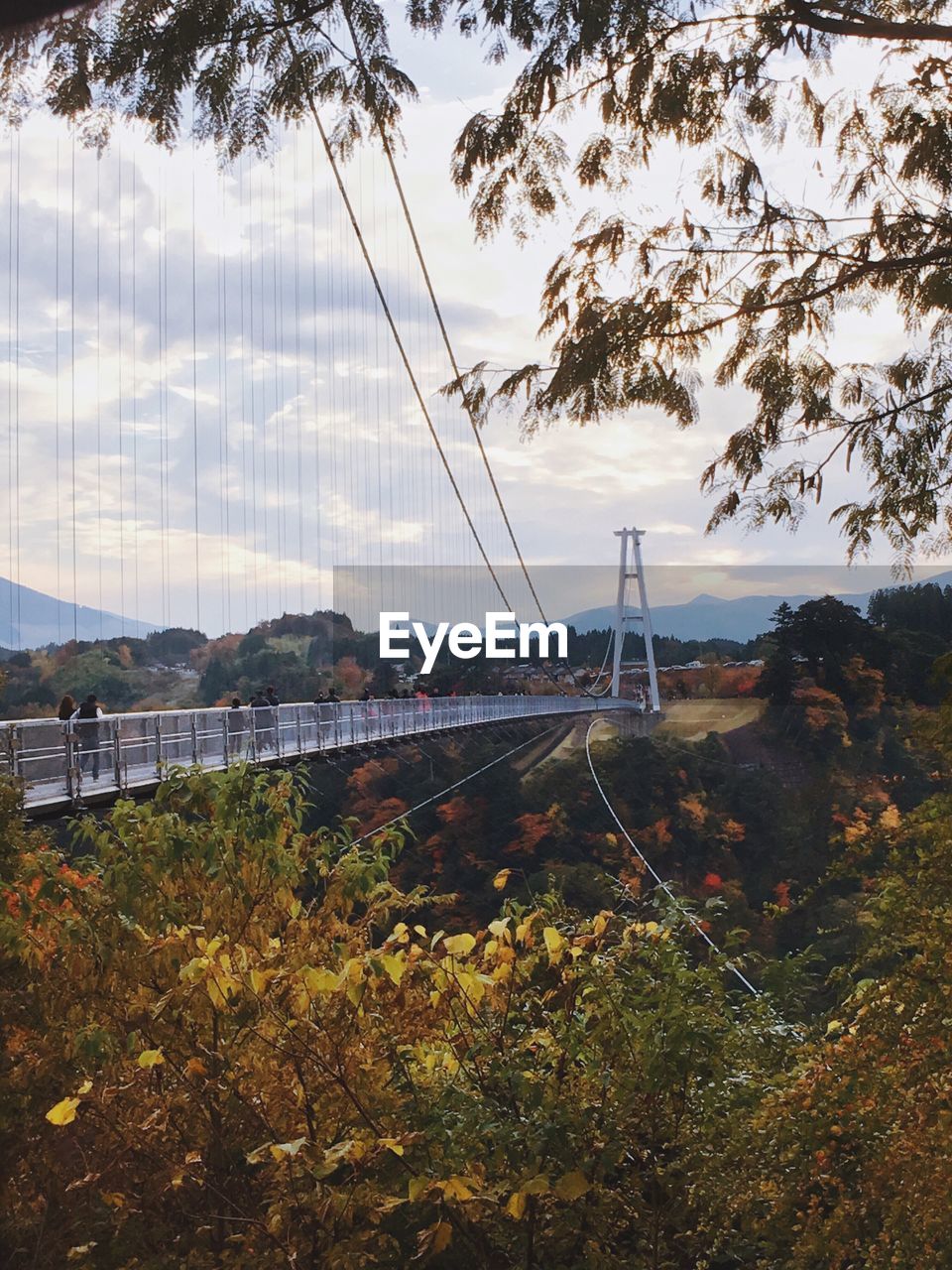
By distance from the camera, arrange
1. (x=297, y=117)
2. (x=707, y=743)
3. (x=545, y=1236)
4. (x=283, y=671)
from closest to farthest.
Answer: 1. (x=545, y=1236)
2. (x=297, y=117)
3. (x=283, y=671)
4. (x=707, y=743)

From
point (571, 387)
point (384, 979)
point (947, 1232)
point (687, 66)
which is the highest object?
point (687, 66)

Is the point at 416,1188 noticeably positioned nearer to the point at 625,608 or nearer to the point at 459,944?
the point at 459,944

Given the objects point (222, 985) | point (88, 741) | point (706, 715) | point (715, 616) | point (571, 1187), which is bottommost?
point (706, 715)

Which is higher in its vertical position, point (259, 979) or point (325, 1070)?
point (259, 979)

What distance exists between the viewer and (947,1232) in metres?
2.45

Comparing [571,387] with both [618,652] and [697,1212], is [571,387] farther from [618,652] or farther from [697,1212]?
[618,652]

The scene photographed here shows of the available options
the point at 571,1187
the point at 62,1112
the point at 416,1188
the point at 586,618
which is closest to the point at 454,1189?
the point at 416,1188

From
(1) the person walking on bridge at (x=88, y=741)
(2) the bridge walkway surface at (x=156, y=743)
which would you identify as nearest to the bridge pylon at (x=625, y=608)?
(2) the bridge walkway surface at (x=156, y=743)

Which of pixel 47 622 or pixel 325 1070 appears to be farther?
pixel 47 622

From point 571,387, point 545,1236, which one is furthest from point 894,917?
point 571,387

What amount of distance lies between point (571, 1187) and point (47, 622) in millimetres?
17083

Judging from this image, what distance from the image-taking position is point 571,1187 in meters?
2.32

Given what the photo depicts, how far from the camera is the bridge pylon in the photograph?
4698 centimetres

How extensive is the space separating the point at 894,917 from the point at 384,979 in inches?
48.9
